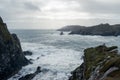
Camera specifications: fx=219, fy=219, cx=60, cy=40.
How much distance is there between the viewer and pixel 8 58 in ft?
186

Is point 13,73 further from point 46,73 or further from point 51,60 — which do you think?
point 51,60

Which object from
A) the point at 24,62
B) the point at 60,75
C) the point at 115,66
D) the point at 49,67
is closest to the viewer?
the point at 115,66

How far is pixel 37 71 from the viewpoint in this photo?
56062 millimetres

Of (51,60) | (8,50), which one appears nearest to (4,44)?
(8,50)

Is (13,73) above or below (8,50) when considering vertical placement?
below

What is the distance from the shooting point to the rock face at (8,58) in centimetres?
5384

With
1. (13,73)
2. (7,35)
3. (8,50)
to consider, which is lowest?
(13,73)

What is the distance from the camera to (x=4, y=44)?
2251 inches

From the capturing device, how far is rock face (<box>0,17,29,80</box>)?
53.8 meters

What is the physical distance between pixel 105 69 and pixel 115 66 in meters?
1.36

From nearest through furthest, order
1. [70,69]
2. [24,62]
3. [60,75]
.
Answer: [60,75] → [70,69] → [24,62]

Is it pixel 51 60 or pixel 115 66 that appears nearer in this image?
pixel 115 66

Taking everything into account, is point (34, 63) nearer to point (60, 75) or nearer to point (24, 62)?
point (24, 62)

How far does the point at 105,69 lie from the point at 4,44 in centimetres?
3775
